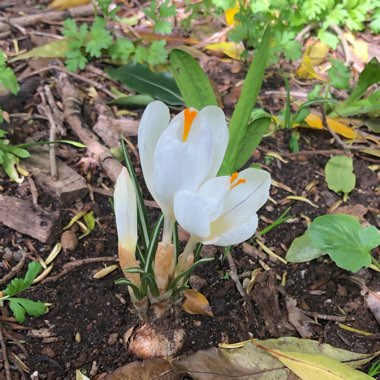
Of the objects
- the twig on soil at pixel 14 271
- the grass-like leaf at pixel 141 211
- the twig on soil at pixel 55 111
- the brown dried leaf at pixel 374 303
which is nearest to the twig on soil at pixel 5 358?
the twig on soil at pixel 14 271

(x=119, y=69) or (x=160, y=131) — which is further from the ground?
(x=160, y=131)

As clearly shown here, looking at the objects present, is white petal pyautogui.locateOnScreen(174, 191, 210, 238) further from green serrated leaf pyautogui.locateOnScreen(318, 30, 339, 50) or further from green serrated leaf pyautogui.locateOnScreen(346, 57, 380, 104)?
green serrated leaf pyautogui.locateOnScreen(318, 30, 339, 50)

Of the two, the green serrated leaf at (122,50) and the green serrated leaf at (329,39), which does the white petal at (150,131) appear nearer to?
the green serrated leaf at (122,50)

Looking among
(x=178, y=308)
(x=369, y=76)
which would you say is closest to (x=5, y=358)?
(x=178, y=308)

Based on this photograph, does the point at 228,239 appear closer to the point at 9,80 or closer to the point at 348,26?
the point at 9,80

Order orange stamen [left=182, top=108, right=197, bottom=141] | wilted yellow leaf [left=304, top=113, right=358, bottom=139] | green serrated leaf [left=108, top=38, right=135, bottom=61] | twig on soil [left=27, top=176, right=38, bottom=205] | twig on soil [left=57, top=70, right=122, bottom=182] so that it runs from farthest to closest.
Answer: green serrated leaf [left=108, top=38, right=135, bottom=61] → wilted yellow leaf [left=304, top=113, right=358, bottom=139] → twig on soil [left=57, top=70, right=122, bottom=182] → twig on soil [left=27, top=176, right=38, bottom=205] → orange stamen [left=182, top=108, right=197, bottom=141]

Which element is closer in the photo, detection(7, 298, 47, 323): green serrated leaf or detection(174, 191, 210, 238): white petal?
detection(174, 191, 210, 238): white petal

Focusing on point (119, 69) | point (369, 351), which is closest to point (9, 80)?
point (119, 69)

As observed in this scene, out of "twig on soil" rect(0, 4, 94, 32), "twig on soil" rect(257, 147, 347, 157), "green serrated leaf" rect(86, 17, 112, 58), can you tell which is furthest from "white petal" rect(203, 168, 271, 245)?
"twig on soil" rect(0, 4, 94, 32)
